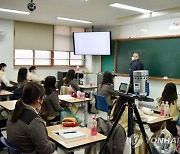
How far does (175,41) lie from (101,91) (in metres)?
2.68

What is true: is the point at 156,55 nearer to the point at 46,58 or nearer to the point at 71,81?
the point at 71,81

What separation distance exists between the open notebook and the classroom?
7.06 feet

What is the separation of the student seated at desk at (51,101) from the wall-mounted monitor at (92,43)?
3936 millimetres

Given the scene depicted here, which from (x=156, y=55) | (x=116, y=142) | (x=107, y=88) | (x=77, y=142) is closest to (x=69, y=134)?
(x=77, y=142)

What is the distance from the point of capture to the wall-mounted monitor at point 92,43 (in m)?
7.21

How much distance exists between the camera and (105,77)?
4539mm

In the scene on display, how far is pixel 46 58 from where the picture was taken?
755 centimetres

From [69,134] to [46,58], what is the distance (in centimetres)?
570

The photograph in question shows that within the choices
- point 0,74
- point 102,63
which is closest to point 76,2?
point 0,74

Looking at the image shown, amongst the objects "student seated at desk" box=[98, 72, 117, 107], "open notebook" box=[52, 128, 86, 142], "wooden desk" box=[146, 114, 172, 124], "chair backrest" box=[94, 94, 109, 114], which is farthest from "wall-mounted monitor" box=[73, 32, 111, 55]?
"open notebook" box=[52, 128, 86, 142]

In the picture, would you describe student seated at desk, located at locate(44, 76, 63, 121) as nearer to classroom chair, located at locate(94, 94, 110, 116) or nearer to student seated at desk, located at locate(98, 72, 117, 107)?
classroom chair, located at locate(94, 94, 110, 116)

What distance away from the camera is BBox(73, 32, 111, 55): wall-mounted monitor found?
7207 mm

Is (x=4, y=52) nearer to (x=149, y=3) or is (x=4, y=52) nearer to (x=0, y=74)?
(x=0, y=74)

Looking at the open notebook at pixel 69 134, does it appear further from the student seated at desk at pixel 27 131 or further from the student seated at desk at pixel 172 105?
the student seated at desk at pixel 172 105
